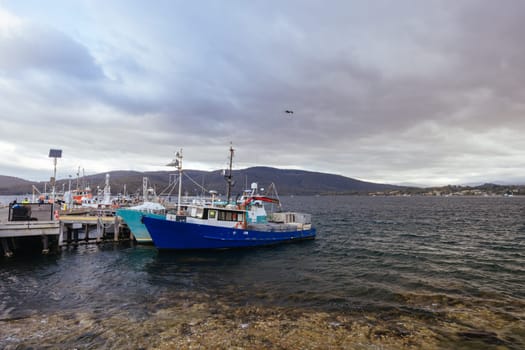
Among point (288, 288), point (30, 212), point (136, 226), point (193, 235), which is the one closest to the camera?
point (288, 288)

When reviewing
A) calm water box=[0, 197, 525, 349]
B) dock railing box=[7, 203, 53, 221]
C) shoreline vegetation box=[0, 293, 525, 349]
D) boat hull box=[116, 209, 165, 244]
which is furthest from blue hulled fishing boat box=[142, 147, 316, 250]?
shoreline vegetation box=[0, 293, 525, 349]

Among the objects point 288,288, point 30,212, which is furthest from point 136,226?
point 288,288

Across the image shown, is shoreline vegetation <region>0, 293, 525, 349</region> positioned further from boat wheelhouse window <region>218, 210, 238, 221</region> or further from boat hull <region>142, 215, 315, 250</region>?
boat wheelhouse window <region>218, 210, 238, 221</region>

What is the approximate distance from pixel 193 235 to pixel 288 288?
12.9m

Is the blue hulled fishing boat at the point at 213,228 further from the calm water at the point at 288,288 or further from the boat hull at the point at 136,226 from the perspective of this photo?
the boat hull at the point at 136,226

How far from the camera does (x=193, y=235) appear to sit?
27.1m

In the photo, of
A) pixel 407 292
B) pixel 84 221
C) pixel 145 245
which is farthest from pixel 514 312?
pixel 84 221

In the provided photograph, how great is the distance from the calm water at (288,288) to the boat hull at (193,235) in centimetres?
124

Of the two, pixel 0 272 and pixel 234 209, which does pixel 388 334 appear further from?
pixel 0 272

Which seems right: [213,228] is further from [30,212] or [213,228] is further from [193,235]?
[30,212]

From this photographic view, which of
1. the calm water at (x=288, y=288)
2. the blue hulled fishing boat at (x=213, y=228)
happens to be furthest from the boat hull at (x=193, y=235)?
the calm water at (x=288, y=288)

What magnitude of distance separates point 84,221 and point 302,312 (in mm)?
28638

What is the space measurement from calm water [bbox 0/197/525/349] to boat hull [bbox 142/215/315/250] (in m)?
1.24

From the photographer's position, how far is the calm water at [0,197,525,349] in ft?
37.8
